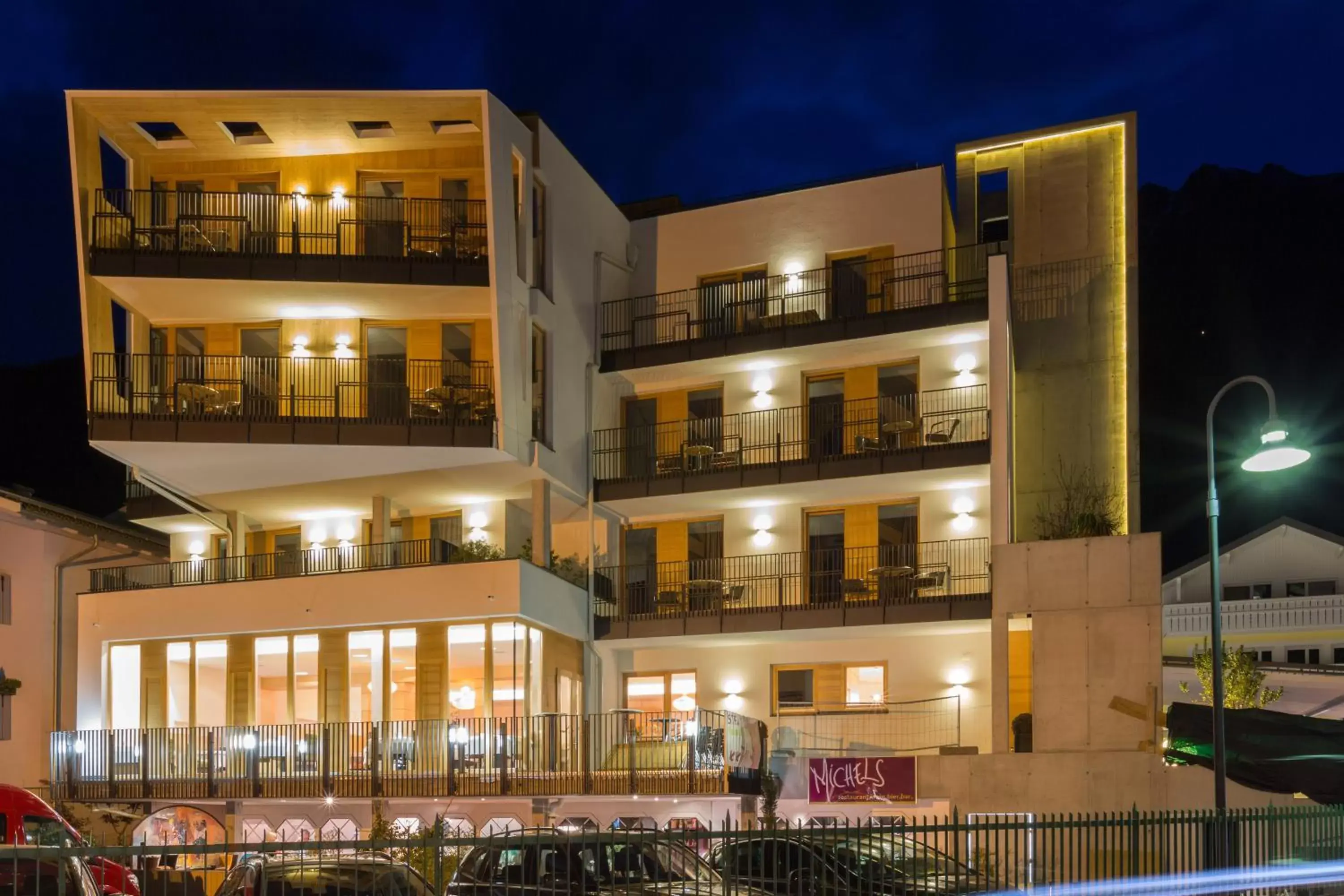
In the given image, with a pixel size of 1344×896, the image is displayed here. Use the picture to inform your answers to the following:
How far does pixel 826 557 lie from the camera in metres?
33.6

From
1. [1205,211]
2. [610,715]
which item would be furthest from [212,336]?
[1205,211]

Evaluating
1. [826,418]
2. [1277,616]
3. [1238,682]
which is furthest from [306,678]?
[1277,616]

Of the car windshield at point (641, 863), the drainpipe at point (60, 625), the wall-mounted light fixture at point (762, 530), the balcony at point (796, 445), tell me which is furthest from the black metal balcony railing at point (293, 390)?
the car windshield at point (641, 863)

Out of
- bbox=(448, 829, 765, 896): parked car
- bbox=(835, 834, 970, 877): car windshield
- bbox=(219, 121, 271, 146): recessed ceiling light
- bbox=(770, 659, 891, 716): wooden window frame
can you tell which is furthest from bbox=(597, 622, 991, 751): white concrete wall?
bbox=(448, 829, 765, 896): parked car

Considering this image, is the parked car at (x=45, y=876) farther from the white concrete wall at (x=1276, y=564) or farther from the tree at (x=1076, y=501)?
the white concrete wall at (x=1276, y=564)

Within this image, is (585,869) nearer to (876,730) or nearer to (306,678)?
(876,730)

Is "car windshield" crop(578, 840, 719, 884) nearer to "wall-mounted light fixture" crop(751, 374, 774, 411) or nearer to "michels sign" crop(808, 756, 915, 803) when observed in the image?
"michels sign" crop(808, 756, 915, 803)

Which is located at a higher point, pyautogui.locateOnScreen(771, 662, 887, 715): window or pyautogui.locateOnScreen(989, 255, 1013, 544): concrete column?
pyautogui.locateOnScreen(989, 255, 1013, 544): concrete column

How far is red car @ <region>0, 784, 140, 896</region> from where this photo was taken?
20.4 m

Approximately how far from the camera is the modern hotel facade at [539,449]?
98.5 feet

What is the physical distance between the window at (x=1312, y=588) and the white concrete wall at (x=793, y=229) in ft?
80.3

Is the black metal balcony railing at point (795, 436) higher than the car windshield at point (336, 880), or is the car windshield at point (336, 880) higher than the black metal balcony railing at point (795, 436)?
the black metal balcony railing at point (795, 436)

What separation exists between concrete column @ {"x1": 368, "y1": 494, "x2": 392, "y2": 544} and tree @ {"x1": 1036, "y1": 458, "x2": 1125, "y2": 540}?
46.0 feet

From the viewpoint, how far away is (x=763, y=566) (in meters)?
33.6
